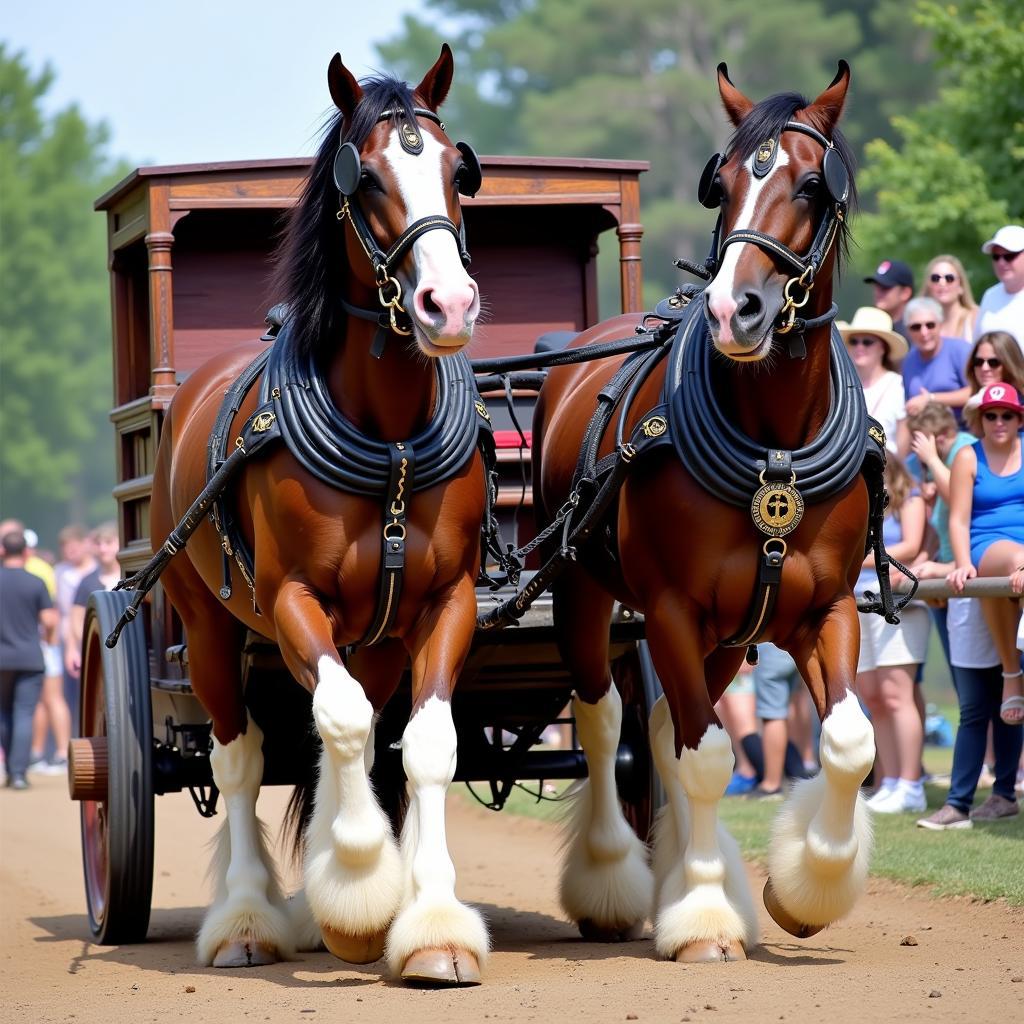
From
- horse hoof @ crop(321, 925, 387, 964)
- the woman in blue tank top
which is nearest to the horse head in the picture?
horse hoof @ crop(321, 925, 387, 964)

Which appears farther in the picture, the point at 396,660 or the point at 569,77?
the point at 569,77

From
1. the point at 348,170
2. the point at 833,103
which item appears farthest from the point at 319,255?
the point at 833,103

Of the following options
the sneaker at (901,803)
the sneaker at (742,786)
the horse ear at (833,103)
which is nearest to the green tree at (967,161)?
the sneaker at (742,786)

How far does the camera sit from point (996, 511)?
28.2ft

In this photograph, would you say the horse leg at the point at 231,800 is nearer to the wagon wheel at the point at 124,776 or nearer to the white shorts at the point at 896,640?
the wagon wheel at the point at 124,776

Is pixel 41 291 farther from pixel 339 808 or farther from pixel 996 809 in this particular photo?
Answer: pixel 339 808

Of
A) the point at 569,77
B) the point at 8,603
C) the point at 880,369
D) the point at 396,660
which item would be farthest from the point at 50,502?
the point at 396,660

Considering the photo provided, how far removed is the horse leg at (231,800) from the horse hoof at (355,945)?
62 cm

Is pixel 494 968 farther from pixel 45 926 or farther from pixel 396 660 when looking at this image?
pixel 45 926

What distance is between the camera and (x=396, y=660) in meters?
5.78

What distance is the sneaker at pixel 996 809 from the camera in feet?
28.1

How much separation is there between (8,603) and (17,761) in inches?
50.0

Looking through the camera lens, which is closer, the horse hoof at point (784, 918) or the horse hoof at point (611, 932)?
the horse hoof at point (784, 918)

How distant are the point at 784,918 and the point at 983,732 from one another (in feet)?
11.7
